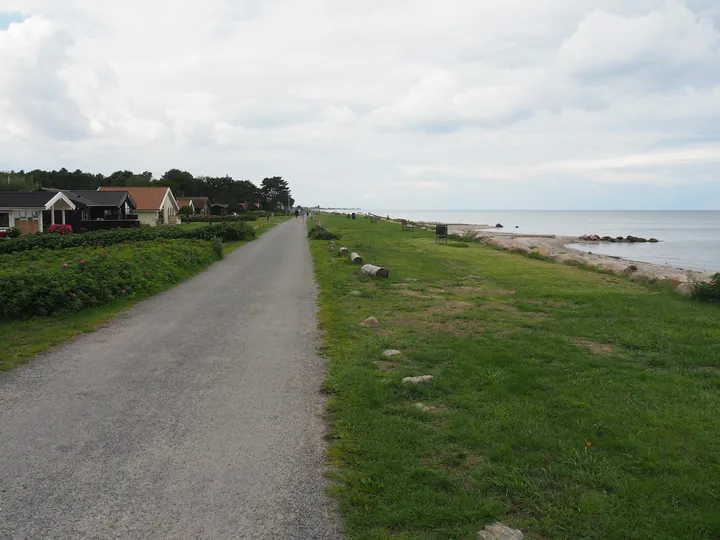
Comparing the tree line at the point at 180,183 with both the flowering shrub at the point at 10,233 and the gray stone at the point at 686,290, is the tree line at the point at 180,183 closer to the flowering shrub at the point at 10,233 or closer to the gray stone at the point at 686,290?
the flowering shrub at the point at 10,233

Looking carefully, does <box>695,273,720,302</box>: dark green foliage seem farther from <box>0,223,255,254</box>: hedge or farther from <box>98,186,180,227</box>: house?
<box>98,186,180,227</box>: house

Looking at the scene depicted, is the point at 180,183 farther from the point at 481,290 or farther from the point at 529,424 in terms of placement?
the point at 529,424

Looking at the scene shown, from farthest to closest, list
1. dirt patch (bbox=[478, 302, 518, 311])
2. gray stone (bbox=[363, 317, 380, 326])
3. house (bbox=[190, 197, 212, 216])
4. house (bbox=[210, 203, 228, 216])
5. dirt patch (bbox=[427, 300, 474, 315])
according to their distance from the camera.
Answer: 1. house (bbox=[210, 203, 228, 216])
2. house (bbox=[190, 197, 212, 216])
3. dirt patch (bbox=[478, 302, 518, 311])
4. dirt patch (bbox=[427, 300, 474, 315])
5. gray stone (bbox=[363, 317, 380, 326])

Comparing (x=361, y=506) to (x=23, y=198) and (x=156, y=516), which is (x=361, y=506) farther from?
(x=23, y=198)

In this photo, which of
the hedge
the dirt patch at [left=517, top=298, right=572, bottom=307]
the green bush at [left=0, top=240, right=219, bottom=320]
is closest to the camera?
the green bush at [left=0, top=240, right=219, bottom=320]

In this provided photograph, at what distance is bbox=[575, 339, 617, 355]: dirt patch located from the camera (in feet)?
25.5

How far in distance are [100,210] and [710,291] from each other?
47324 millimetres

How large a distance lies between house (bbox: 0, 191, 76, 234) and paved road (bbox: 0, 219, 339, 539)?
3330cm

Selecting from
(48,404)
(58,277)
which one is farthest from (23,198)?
(48,404)

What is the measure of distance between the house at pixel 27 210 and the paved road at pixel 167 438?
109 feet

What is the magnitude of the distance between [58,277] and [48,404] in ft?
20.3

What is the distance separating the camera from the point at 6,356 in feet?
23.9

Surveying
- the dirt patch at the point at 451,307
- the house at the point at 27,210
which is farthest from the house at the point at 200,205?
the dirt patch at the point at 451,307

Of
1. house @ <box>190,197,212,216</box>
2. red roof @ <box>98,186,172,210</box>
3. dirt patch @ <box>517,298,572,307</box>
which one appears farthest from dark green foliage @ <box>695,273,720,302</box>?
house @ <box>190,197,212,216</box>
